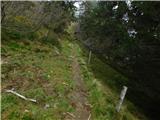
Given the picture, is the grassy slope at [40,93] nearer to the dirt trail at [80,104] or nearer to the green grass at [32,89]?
the green grass at [32,89]

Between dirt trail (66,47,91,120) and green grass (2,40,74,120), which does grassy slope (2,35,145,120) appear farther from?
dirt trail (66,47,91,120)

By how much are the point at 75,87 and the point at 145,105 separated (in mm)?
5168

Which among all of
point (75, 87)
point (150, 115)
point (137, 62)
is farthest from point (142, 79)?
point (75, 87)

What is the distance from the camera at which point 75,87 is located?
443 inches

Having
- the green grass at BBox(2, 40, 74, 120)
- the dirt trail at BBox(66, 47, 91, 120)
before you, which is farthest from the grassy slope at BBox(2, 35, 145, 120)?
the dirt trail at BBox(66, 47, 91, 120)

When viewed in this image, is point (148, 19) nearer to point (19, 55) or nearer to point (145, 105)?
point (145, 105)

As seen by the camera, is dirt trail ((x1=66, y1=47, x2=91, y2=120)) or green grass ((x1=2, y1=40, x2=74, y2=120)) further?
dirt trail ((x1=66, y1=47, x2=91, y2=120))

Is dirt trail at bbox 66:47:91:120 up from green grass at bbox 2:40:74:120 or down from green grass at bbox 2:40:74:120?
down

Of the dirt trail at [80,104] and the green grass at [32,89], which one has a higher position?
the green grass at [32,89]

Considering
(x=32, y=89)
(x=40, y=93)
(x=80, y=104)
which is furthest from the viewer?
(x=80, y=104)

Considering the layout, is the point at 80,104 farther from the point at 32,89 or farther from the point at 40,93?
the point at 32,89

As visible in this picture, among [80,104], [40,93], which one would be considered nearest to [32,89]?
[40,93]

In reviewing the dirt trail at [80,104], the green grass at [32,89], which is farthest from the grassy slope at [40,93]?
the dirt trail at [80,104]

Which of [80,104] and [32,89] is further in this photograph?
[80,104]
